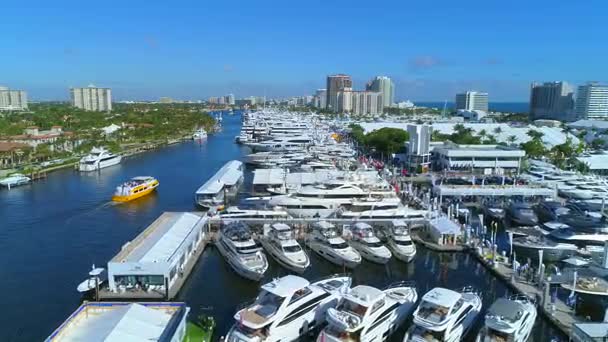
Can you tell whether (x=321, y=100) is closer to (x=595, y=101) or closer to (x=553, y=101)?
(x=553, y=101)

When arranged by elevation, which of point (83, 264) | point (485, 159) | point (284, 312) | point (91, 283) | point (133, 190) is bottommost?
point (83, 264)

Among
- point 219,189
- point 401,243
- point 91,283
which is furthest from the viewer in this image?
point 219,189

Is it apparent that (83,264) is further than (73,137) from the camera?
No

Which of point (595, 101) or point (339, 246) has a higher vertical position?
point (595, 101)

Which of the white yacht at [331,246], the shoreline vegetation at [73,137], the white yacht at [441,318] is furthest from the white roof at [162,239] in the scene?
the shoreline vegetation at [73,137]

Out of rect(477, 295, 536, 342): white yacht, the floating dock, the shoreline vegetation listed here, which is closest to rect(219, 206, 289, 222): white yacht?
the floating dock

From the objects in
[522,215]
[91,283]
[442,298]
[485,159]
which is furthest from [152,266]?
[485,159]

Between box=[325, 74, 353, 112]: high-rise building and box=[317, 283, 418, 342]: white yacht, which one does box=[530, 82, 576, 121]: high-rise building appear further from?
box=[317, 283, 418, 342]: white yacht

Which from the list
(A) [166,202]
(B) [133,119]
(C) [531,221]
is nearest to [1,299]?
(A) [166,202]
